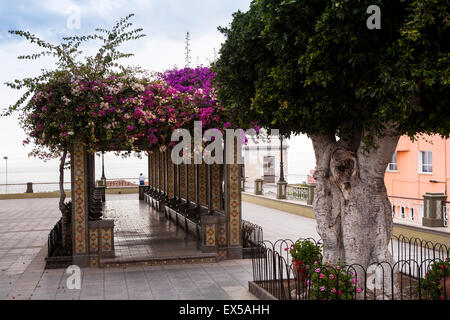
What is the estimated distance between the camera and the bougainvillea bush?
9.09m

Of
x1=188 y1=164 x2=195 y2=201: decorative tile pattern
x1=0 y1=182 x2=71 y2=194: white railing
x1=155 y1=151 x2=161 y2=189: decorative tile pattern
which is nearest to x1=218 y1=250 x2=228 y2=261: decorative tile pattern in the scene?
x1=188 y1=164 x2=195 y2=201: decorative tile pattern

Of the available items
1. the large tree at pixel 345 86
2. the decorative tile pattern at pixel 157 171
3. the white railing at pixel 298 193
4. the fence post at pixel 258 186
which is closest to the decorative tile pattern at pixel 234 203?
the large tree at pixel 345 86

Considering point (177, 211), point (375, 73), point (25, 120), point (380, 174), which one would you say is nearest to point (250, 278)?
point (380, 174)

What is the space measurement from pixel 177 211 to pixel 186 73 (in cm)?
543

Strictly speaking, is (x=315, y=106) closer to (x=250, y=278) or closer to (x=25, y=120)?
(x=250, y=278)

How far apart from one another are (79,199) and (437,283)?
6807mm

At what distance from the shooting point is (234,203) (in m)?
10.7

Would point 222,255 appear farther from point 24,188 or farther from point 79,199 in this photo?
point 24,188

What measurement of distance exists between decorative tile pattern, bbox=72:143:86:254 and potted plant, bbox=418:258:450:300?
257 inches

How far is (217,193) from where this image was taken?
1371cm

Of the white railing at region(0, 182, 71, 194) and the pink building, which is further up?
the pink building

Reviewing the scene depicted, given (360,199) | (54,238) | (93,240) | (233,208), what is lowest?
(54,238)

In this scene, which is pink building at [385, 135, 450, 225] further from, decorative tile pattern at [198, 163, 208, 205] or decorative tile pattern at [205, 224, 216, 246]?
decorative tile pattern at [205, 224, 216, 246]

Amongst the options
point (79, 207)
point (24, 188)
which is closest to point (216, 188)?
point (79, 207)
